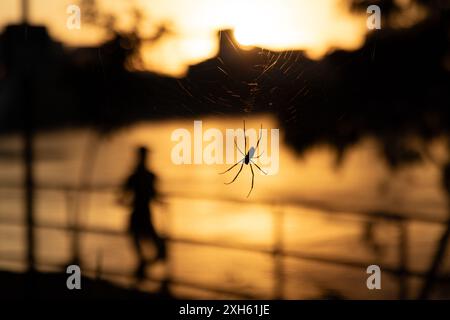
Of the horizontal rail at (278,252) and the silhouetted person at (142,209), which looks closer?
the horizontal rail at (278,252)

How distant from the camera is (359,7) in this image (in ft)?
18.0

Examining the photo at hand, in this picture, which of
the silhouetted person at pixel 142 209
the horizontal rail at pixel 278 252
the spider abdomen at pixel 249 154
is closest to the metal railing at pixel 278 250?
the horizontal rail at pixel 278 252

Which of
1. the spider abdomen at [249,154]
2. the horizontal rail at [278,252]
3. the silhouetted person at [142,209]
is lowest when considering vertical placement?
the horizontal rail at [278,252]

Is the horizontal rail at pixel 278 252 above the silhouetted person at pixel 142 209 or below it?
below

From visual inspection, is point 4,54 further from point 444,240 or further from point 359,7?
point 444,240

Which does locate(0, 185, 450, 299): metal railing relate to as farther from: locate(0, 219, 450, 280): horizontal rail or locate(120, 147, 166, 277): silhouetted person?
locate(120, 147, 166, 277): silhouetted person

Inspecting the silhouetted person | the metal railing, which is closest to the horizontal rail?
the metal railing

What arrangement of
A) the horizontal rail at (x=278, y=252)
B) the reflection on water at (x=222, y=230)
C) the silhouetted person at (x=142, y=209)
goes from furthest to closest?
the silhouetted person at (x=142, y=209) → the reflection on water at (x=222, y=230) → the horizontal rail at (x=278, y=252)

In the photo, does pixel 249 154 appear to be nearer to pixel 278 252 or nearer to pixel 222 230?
pixel 278 252

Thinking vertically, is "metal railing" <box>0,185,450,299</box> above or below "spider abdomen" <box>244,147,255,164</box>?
below

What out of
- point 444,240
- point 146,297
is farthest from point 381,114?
point 146,297

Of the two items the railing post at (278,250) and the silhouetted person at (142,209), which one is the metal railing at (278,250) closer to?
the railing post at (278,250)
